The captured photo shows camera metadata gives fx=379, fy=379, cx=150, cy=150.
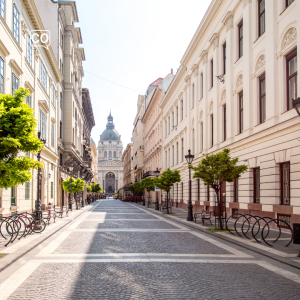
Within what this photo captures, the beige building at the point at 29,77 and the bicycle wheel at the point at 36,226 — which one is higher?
the beige building at the point at 29,77

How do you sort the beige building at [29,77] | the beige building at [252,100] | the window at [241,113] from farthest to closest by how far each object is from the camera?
1. the window at [241,113]
2. the beige building at [29,77]
3. the beige building at [252,100]

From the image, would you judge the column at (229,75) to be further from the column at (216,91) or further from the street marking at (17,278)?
the street marking at (17,278)

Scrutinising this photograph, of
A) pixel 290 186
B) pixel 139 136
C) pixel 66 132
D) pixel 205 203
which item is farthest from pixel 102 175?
pixel 290 186

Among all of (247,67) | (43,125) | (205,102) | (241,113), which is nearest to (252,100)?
(247,67)

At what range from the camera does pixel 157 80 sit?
76625mm

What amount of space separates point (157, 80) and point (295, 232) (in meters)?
69.0

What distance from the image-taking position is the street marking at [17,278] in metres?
6.32

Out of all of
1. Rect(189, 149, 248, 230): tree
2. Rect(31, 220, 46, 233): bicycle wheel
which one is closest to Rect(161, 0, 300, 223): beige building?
Rect(189, 149, 248, 230): tree

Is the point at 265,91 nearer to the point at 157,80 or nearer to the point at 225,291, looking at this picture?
the point at 225,291

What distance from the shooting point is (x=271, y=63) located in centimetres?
1675

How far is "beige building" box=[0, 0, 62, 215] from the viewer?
62.8 feet

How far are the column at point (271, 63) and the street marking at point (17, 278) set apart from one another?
1177cm

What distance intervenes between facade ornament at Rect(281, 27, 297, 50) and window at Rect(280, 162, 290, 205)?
16.2ft

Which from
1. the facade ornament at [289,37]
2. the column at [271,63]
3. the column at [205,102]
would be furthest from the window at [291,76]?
the column at [205,102]
